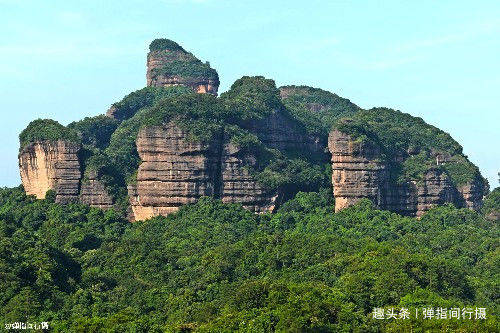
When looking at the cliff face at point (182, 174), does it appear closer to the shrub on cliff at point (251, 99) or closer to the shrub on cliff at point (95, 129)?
the shrub on cliff at point (251, 99)

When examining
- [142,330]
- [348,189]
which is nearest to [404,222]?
[348,189]

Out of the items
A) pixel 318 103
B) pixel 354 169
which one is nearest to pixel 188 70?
pixel 318 103

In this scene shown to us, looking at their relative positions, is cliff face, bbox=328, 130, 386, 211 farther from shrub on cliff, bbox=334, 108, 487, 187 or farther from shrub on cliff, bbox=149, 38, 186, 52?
shrub on cliff, bbox=149, 38, 186, 52

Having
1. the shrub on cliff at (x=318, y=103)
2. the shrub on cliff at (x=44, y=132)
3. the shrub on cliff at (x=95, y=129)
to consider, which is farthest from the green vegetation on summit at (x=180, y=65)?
the shrub on cliff at (x=44, y=132)

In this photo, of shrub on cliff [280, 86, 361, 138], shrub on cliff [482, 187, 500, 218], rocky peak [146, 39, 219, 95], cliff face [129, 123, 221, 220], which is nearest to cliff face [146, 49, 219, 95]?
rocky peak [146, 39, 219, 95]

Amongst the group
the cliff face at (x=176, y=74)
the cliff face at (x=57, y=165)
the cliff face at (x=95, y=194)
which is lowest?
the cliff face at (x=95, y=194)

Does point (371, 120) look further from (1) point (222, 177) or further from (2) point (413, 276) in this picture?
(2) point (413, 276)
